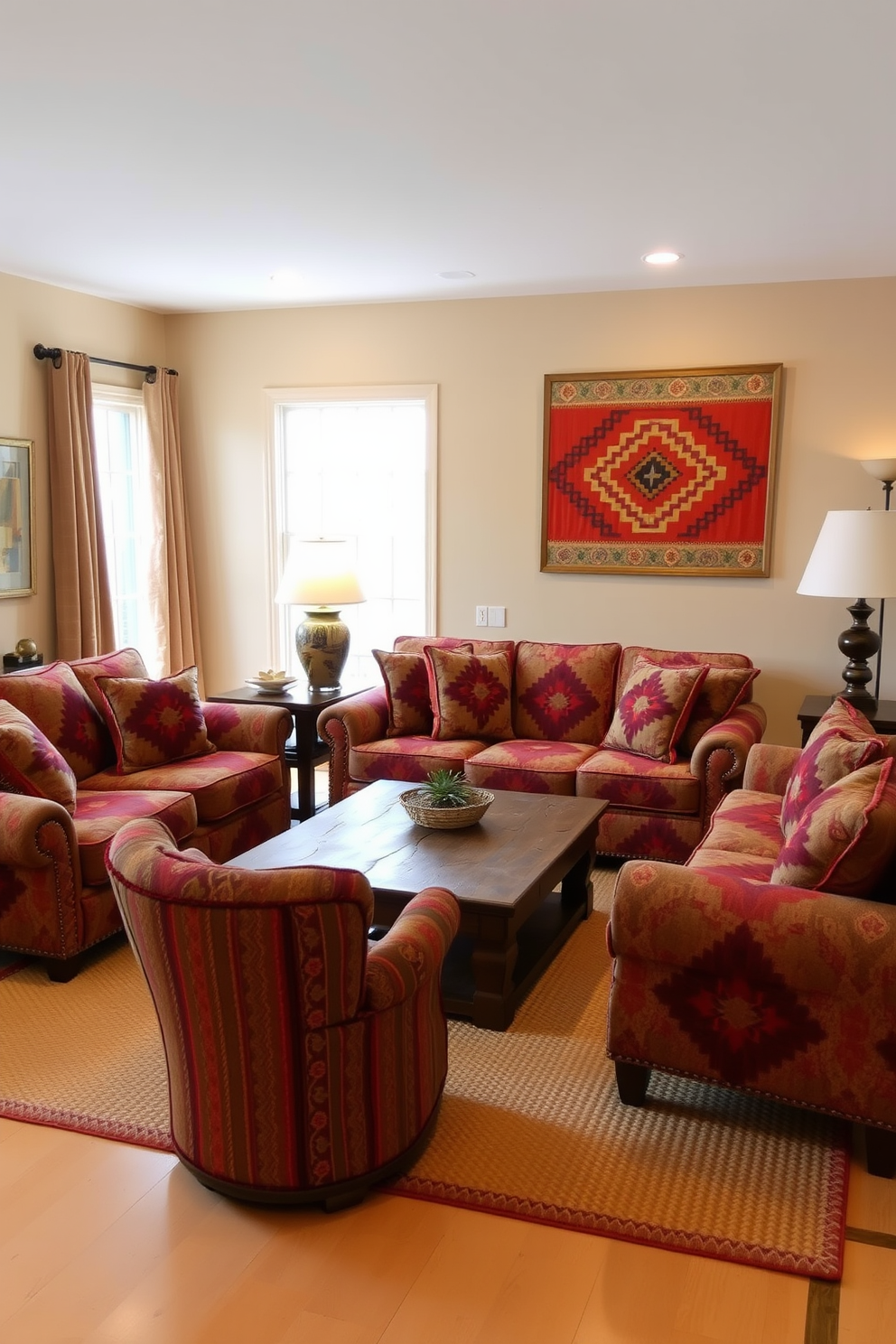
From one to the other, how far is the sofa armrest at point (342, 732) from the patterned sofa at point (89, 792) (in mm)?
190

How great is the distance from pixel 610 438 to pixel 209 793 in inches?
109

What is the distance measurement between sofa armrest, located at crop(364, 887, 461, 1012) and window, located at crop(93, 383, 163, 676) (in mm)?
3821

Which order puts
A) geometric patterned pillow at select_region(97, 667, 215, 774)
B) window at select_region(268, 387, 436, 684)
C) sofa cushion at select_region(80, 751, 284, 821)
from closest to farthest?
sofa cushion at select_region(80, 751, 284, 821), geometric patterned pillow at select_region(97, 667, 215, 774), window at select_region(268, 387, 436, 684)

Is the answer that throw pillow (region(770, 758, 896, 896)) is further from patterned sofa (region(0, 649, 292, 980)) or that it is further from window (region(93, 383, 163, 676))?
window (region(93, 383, 163, 676))

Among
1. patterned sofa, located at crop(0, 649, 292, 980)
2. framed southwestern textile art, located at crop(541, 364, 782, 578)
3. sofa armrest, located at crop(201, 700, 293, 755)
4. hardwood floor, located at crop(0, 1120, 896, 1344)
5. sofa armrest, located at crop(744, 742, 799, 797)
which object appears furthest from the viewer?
framed southwestern textile art, located at crop(541, 364, 782, 578)

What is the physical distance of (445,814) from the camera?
138 inches

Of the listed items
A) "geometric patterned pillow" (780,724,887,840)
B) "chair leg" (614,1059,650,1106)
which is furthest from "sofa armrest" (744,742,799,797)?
"chair leg" (614,1059,650,1106)

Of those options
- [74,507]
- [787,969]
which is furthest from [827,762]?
[74,507]

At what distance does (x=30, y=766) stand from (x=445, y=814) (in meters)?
1.38

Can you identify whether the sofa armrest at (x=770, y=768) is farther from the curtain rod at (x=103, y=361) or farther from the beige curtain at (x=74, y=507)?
the curtain rod at (x=103, y=361)

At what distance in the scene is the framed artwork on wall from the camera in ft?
16.5

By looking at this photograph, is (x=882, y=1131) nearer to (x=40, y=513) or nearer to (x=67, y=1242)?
(x=67, y=1242)

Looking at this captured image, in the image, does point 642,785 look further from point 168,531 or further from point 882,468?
point 168,531

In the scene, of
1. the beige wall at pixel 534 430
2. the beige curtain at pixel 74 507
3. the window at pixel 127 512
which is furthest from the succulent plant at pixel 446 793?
the window at pixel 127 512
